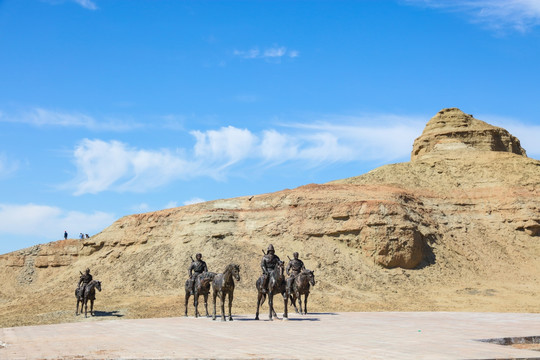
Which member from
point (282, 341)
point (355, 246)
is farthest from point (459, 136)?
point (282, 341)

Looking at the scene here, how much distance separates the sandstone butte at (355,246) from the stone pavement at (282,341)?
13.0m

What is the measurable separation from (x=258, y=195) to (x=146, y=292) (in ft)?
59.7

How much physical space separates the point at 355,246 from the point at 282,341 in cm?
Result: 3361

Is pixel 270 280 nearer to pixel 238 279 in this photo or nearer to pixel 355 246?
pixel 238 279

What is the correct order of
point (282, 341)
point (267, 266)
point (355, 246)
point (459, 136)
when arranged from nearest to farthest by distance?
point (282, 341) < point (267, 266) < point (355, 246) < point (459, 136)


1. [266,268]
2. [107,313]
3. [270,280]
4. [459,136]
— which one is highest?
[459,136]

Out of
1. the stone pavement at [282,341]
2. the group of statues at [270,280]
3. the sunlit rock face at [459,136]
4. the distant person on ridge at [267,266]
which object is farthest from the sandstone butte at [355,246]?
the stone pavement at [282,341]

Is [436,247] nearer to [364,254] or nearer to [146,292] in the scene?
[364,254]

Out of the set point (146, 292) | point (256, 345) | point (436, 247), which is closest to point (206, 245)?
point (146, 292)

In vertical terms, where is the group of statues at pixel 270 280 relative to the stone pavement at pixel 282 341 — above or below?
above

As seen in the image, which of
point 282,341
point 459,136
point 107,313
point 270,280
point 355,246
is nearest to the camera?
point 282,341

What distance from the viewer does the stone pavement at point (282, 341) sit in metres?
13.7

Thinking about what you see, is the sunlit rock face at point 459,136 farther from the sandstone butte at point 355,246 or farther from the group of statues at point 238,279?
the group of statues at point 238,279

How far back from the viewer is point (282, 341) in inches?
647
